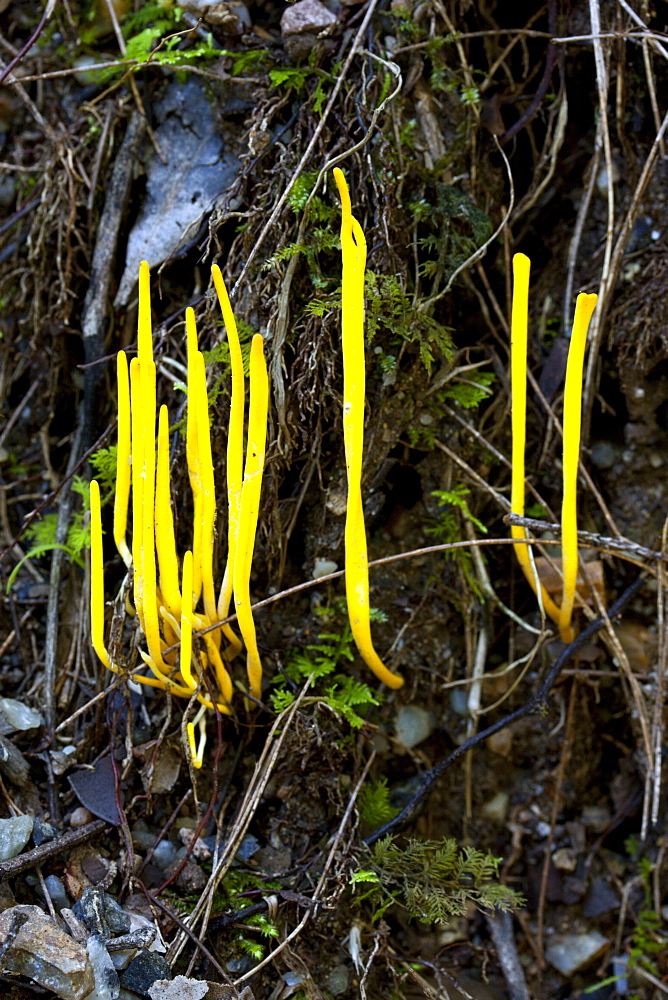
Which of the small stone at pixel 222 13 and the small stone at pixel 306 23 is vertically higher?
the small stone at pixel 222 13

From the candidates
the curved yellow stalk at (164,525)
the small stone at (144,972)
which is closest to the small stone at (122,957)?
the small stone at (144,972)

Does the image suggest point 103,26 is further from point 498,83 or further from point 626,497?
point 626,497

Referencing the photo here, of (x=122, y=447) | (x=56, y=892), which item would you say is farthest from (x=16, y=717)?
(x=122, y=447)

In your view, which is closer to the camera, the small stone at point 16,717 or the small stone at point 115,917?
the small stone at point 115,917

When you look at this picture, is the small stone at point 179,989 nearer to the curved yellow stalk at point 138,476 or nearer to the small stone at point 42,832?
the small stone at point 42,832

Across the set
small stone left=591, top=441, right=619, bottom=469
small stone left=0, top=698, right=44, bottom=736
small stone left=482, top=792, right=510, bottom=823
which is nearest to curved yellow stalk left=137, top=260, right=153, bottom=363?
small stone left=0, top=698, right=44, bottom=736

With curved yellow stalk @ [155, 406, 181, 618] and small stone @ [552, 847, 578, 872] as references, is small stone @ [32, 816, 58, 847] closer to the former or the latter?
curved yellow stalk @ [155, 406, 181, 618]

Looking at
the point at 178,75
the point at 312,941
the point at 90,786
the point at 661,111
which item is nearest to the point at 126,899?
the point at 90,786
